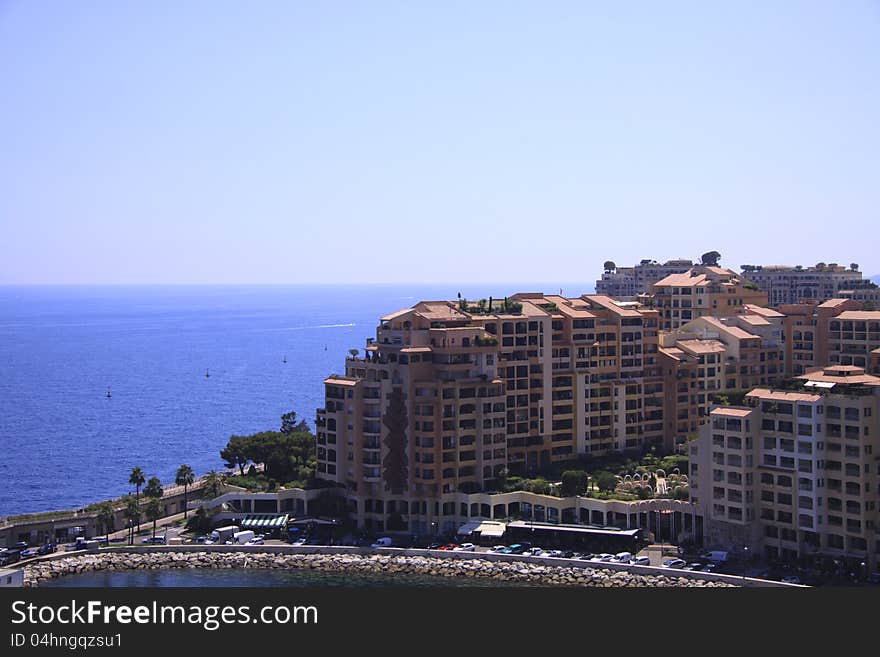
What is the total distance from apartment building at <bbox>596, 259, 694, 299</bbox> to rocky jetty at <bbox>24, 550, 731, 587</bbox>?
7443 cm

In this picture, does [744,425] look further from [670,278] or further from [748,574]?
[670,278]

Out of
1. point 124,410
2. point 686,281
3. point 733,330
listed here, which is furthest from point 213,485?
point 124,410

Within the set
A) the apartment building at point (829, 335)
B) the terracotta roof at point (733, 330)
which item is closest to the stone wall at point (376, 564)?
the terracotta roof at point (733, 330)

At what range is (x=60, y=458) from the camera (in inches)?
3789

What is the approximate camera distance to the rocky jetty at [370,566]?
5598 centimetres

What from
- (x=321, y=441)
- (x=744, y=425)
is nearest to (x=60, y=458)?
(x=321, y=441)

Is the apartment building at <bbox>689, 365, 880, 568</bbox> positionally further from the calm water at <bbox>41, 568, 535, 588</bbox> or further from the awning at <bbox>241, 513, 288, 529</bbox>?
the awning at <bbox>241, 513, 288, 529</bbox>

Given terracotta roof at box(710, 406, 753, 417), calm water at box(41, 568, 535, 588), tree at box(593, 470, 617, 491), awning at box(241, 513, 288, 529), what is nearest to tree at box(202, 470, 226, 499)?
awning at box(241, 513, 288, 529)

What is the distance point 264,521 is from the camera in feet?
217

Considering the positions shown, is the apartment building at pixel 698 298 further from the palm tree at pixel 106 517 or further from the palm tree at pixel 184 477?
the palm tree at pixel 106 517

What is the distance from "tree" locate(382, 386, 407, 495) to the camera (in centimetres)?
6512

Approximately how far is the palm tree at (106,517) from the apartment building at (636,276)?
7531 centimetres

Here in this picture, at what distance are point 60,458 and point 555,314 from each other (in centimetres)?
4517

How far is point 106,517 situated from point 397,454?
1594 centimetres
